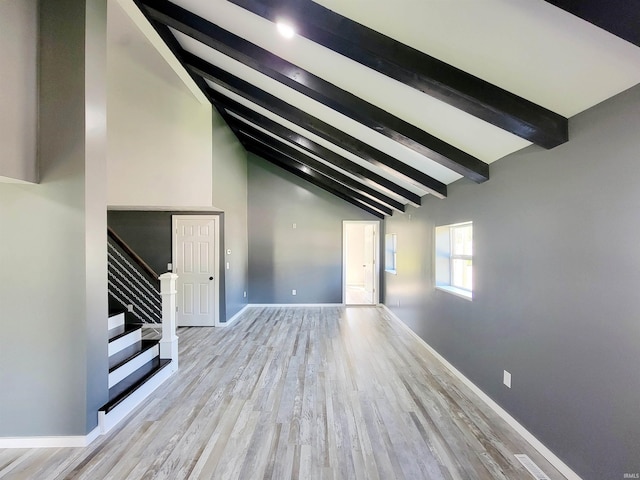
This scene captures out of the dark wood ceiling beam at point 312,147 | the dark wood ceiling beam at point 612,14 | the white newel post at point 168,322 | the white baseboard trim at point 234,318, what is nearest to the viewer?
Answer: the dark wood ceiling beam at point 612,14

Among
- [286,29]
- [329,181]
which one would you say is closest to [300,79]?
[286,29]

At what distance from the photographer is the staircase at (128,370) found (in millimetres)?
2477

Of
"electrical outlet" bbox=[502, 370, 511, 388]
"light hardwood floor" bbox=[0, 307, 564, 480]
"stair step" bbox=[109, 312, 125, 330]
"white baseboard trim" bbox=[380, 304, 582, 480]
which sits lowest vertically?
"light hardwood floor" bbox=[0, 307, 564, 480]

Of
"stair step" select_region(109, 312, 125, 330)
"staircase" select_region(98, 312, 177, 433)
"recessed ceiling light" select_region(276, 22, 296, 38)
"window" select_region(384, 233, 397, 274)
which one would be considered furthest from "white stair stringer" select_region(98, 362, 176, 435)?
"window" select_region(384, 233, 397, 274)

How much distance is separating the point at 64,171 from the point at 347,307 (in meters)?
5.87

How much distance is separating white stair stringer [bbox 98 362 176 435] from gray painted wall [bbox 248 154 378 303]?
12.8 ft

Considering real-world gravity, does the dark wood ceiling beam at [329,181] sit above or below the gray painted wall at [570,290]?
above

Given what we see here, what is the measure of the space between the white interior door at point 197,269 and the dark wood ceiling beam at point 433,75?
4.19m

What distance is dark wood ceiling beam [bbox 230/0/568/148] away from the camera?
73.2 inches

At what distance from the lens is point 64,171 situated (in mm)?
2213

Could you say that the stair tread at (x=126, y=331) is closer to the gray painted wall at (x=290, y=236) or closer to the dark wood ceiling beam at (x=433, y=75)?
the dark wood ceiling beam at (x=433, y=75)

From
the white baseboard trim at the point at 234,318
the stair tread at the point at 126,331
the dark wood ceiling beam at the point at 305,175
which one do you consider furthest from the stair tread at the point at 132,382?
the dark wood ceiling beam at the point at 305,175

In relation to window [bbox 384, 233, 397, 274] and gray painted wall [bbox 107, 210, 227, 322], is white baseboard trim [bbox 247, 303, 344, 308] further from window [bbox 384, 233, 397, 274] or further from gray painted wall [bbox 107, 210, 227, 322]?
gray painted wall [bbox 107, 210, 227, 322]

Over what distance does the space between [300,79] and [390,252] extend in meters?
4.93
